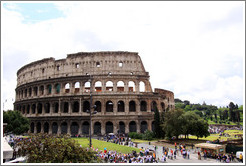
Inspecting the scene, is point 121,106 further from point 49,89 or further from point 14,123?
point 14,123

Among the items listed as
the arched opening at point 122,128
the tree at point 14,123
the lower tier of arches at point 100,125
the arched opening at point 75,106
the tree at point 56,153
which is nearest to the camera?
the tree at point 56,153

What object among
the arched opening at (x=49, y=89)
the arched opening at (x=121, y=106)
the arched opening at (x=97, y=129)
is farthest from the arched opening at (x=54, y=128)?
the arched opening at (x=121, y=106)

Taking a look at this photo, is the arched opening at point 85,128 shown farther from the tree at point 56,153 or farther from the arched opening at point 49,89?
the tree at point 56,153

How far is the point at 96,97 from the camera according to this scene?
116ft

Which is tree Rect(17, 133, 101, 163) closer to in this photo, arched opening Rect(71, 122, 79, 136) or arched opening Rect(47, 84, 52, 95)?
arched opening Rect(71, 122, 79, 136)

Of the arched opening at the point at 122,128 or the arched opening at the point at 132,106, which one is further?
the arched opening at the point at 132,106

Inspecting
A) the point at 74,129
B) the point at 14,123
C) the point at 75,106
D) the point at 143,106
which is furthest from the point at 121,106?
the point at 14,123

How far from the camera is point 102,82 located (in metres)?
35.8

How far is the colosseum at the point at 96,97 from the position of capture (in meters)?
34.9

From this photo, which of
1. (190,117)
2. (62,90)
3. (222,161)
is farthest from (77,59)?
(222,161)

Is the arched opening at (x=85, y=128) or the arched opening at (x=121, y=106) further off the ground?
the arched opening at (x=121, y=106)

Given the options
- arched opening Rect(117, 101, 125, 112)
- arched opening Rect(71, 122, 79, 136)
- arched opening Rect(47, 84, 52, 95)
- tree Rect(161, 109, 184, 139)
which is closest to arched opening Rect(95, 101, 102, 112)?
arched opening Rect(117, 101, 125, 112)

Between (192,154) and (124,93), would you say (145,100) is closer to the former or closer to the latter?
(124,93)

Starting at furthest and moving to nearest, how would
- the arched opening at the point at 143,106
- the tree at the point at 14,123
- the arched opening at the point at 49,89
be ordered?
the arched opening at the point at 49,89 → the arched opening at the point at 143,106 → the tree at the point at 14,123
